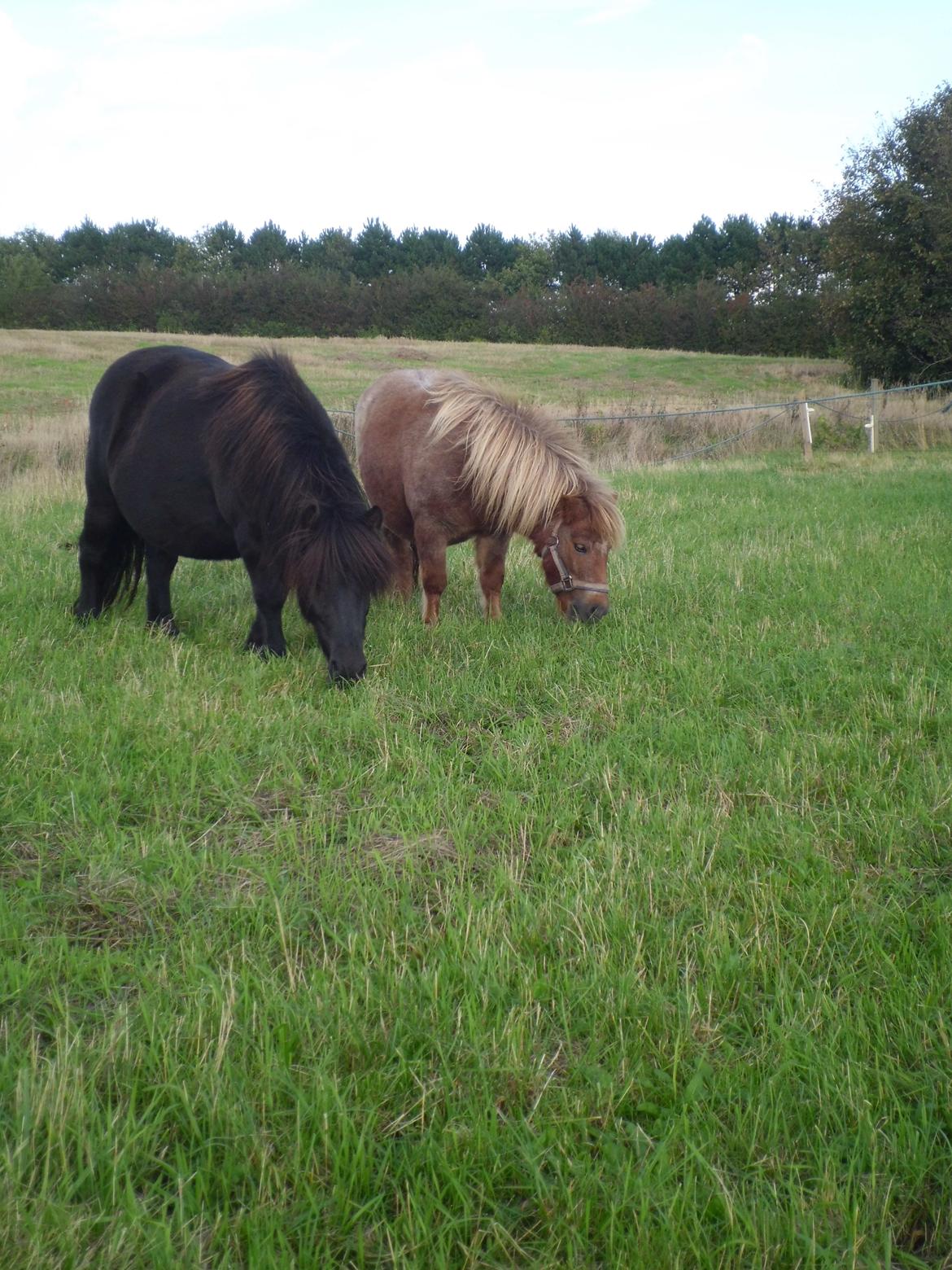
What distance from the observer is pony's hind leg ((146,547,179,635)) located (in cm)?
578

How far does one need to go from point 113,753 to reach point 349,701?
1.12 meters

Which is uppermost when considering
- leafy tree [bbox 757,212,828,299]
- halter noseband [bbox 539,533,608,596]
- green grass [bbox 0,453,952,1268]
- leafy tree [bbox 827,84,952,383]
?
leafy tree [bbox 757,212,828,299]

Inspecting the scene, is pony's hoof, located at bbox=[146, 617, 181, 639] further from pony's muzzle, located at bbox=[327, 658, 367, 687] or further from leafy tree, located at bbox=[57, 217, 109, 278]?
leafy tree, located at bbox=[57, 217, 109, 278]

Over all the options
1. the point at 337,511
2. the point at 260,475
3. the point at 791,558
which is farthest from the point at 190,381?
the point at 791,558

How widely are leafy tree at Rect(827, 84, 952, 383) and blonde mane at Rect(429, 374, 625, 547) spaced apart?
23.5m

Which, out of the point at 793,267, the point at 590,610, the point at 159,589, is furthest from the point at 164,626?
the point at 793,267

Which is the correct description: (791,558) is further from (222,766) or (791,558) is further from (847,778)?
(222,766)

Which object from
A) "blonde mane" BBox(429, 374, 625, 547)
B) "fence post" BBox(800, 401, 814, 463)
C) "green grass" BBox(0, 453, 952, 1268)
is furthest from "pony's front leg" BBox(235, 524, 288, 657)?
"fence post" BBox(800, 401, 814, 463)

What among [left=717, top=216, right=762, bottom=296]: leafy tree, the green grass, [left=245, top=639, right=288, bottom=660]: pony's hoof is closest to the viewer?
the green grass

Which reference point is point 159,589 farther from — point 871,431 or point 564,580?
point 871,431

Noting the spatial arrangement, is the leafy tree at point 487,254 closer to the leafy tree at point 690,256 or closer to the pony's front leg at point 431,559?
the leafy tree at point 690,256

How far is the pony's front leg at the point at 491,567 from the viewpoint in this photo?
6051mm

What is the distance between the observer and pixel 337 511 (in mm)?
4672

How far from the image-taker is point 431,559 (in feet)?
19.2
